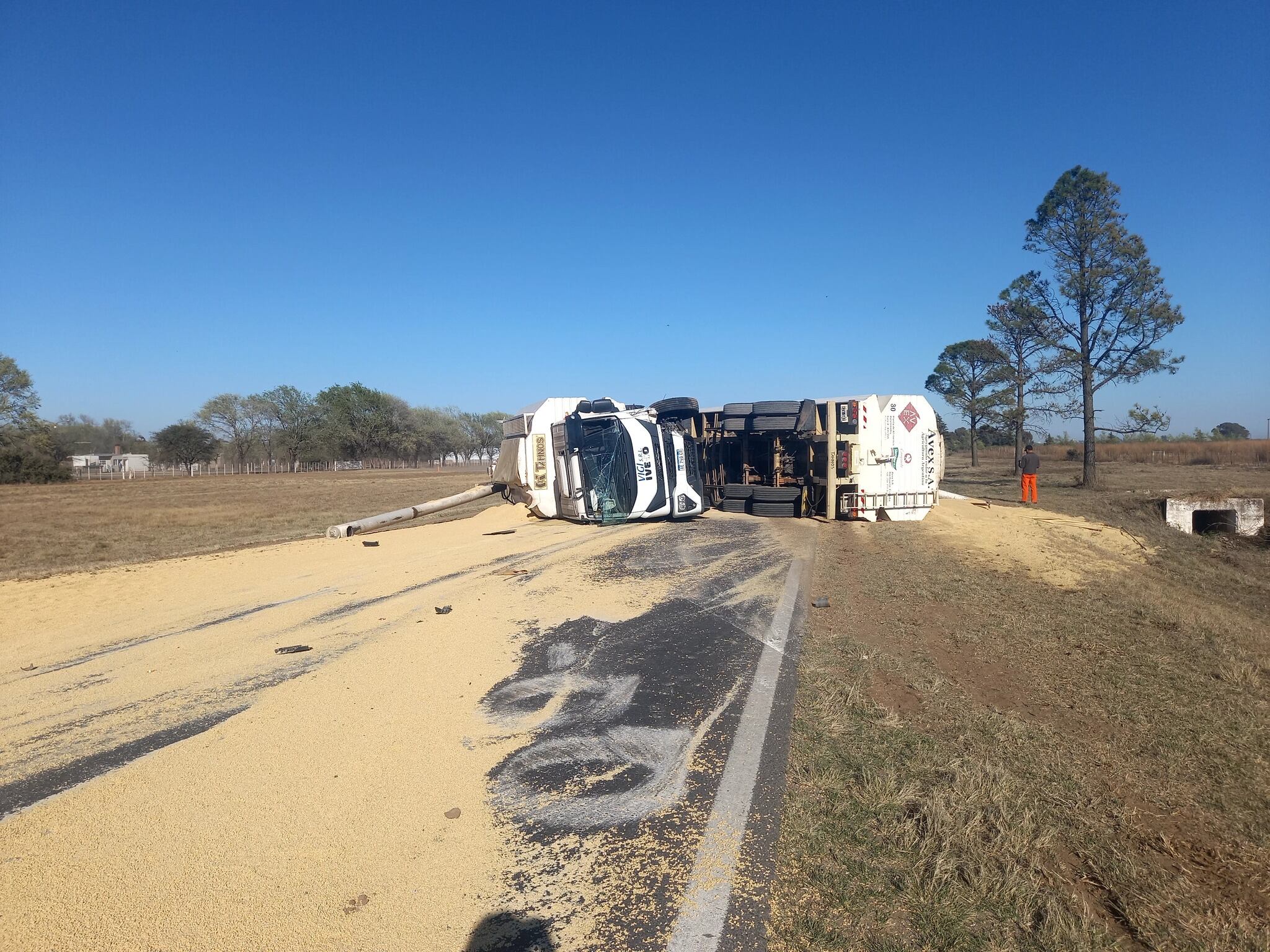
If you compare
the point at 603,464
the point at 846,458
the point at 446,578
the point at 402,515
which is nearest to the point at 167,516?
the point at 402,515

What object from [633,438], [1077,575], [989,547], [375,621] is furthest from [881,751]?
[633,438]

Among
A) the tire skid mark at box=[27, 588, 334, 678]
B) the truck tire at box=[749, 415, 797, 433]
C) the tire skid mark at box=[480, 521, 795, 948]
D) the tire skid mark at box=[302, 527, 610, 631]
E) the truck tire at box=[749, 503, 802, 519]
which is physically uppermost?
the truck tire at box=[749, 415, 797, 433]

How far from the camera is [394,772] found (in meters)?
3.69

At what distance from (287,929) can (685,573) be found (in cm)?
708

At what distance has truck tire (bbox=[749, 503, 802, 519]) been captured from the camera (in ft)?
50.9

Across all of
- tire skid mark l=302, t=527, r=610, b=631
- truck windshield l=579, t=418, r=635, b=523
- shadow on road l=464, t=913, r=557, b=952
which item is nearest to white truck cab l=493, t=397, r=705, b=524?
truck windshield l=579, t=418, r=635, b=523

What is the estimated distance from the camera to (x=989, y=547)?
11742 millimetres

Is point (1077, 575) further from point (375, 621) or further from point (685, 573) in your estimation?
point (375, 621)

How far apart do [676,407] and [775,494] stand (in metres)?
3.50

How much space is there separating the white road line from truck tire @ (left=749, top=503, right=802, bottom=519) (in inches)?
416

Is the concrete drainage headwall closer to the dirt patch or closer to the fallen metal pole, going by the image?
the dirt patch

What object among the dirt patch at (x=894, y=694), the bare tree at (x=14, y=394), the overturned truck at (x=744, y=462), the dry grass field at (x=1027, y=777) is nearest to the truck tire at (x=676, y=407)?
the overturned truck at (x=744, y=462)

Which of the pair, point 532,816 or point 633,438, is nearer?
point 532,816

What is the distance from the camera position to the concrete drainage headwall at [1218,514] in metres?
16.6
